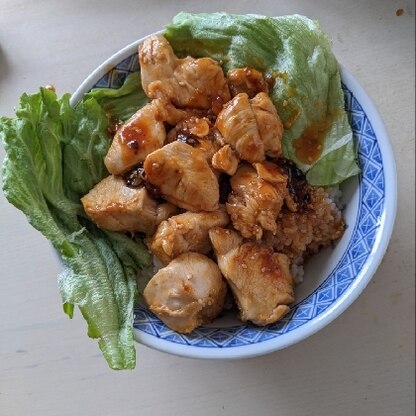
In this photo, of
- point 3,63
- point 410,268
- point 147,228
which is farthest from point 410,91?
point 3,63

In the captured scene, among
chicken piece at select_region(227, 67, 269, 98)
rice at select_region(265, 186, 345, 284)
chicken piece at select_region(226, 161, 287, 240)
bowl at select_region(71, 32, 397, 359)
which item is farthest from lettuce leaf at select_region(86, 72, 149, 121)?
rice at select_region(265, 186, 345, 284)

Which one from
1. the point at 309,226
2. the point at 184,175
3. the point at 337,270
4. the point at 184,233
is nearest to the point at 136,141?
the point at 184,175

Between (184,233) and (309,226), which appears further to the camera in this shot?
(309,226)

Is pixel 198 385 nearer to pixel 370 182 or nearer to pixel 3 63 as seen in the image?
pixel 370 182

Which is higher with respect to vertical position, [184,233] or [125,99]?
[125,99]

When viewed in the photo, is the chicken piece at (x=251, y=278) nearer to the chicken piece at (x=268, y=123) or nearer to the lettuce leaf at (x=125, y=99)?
the chicken piece at (x=268, y=123)

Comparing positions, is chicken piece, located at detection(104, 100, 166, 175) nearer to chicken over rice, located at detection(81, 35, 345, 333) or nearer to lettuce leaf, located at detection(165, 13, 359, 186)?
chicken over rice, located at detection(81, 35, 345, 333)

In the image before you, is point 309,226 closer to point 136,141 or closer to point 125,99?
point 136,141
